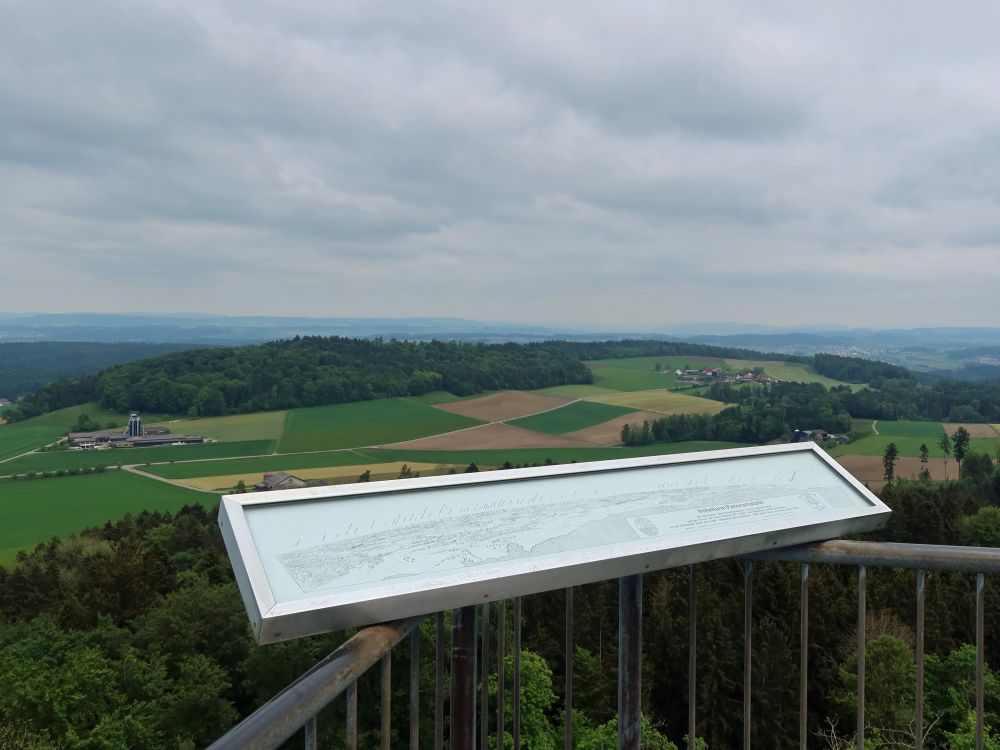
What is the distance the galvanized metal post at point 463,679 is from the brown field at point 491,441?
5769cm

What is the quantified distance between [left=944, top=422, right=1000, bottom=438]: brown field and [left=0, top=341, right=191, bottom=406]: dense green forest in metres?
128

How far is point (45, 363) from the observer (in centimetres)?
17450

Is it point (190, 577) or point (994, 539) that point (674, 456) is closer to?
point (190, 577)

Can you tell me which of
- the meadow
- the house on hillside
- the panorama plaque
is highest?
the panorama plaque

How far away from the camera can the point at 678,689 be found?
21.3m

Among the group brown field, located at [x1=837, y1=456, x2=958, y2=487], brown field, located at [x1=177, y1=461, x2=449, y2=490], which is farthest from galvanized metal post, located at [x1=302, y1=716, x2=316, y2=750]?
brown field, located at [x1=837, y1=456, x2=958, y2=487]

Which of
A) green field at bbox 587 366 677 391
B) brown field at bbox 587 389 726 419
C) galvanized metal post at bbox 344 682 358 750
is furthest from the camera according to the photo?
green field at bbox 587 366 677 391

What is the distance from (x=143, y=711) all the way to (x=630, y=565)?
2149cm

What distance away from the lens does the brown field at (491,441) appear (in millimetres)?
61688

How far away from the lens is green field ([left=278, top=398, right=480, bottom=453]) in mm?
65688

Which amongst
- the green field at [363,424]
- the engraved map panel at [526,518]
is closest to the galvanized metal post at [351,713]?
the engraved map panel at [526,518]

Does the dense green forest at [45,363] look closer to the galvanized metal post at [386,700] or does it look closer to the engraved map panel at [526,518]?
the engraved map panel at [526,518]

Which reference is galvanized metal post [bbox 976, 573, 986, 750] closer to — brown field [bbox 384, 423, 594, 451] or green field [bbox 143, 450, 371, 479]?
green field [bbox 143, 450, 371, 479]

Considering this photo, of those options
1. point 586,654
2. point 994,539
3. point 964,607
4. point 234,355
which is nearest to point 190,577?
point 586,654
